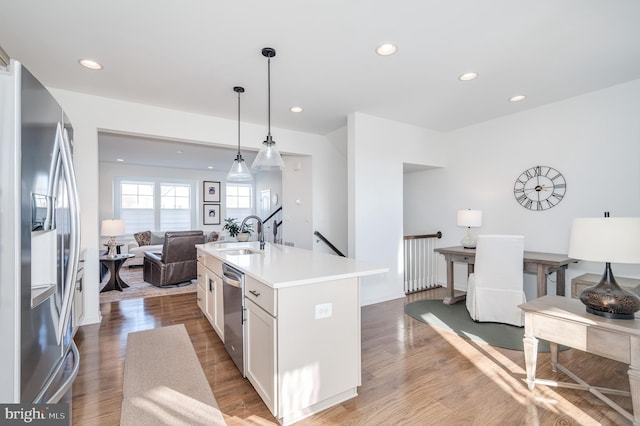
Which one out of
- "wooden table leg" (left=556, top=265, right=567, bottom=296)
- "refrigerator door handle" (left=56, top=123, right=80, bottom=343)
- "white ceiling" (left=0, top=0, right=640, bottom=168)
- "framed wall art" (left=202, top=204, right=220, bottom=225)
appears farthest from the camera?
"framed wall art" (left=202, top=204, right=220, bottom=225)

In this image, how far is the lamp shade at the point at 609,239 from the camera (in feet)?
5.46

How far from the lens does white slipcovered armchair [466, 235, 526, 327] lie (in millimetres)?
3186

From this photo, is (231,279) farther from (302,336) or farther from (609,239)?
(609,239)

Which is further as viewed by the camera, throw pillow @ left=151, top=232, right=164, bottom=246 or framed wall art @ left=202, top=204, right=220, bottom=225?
framed wall art @ left=202, top=204, right=220, bottom=225

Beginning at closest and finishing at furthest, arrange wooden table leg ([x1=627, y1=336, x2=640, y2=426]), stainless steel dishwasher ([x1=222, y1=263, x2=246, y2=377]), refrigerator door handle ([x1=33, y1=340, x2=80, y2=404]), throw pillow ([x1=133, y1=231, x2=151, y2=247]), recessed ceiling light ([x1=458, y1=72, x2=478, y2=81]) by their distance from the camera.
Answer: refrigerator door handle ([x1=33, y1=340, x2=80, y2=404]), wooden table leg ([x1=627, y1=336, x2=640, y2=426]), stainless steel dishwasher ([x1=222, y1=263, x2=246, y2=377]), recessed ceiling light ([x1=458, y1=72, x2=478, y2=81]), throw pillow ([x1=133, y1=231, x2=151, y2=247])

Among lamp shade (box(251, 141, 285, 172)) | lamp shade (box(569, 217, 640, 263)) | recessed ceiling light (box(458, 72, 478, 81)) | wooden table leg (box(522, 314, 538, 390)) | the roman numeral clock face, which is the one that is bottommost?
wooden table leg (box(522, 314, 538, 390))

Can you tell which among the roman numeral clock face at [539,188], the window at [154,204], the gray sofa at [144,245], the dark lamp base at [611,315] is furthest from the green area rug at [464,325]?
the window at [154,204]

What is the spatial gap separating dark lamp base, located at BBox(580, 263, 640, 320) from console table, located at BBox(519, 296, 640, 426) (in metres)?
0.04

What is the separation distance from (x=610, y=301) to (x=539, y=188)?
263cm

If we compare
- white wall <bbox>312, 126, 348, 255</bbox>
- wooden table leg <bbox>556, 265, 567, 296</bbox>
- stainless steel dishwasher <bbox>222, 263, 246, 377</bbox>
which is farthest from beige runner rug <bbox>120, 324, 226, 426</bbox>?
wooden table leg <bbox>556, 265, 567, 296</bbox>

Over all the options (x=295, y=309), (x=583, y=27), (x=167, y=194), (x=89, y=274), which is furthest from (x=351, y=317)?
(x=167, y=194)

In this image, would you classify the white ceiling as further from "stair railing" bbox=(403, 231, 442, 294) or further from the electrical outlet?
"stair railing" bbox=(403, 231, 442, 294)

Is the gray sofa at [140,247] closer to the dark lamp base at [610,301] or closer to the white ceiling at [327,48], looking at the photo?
the white ceiling at [327,48]

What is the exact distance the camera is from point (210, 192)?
899cm
